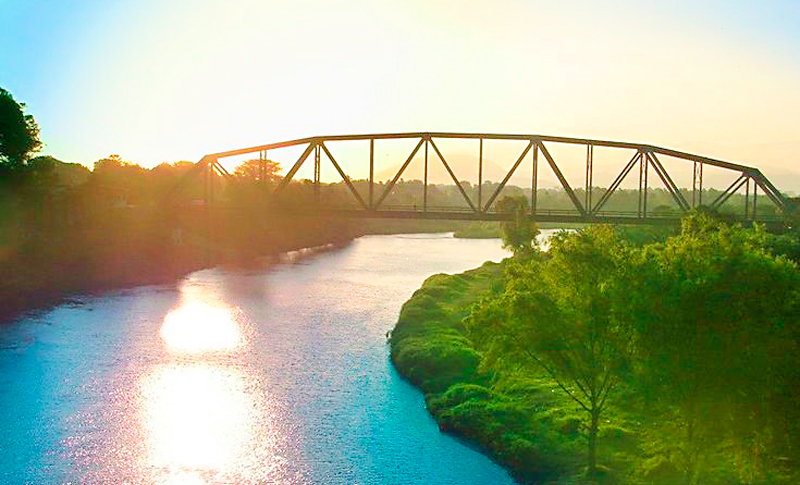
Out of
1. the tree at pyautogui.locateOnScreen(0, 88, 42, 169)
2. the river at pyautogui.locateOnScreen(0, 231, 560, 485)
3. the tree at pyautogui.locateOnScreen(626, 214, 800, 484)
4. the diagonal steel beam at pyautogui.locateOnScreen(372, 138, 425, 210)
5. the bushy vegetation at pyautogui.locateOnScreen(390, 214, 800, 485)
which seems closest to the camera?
the tree at pyautogui.locateOnScreen(626, 214, 800, 484)

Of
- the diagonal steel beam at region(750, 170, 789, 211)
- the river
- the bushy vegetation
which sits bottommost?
the river

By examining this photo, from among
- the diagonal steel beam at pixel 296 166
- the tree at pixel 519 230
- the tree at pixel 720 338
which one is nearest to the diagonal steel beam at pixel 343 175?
the diagonal steel beam at pixel 296 166

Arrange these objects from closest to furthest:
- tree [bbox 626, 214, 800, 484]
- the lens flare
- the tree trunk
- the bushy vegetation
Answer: tree [bbox 626, 214, 800, 484] < the bushy vegetation < the tree trunk < the lens flare

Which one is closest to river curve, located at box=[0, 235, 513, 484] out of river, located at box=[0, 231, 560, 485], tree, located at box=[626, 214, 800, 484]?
river, located at box=[0, 231, 560, 485]

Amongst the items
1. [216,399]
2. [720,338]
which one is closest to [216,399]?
[216,399]

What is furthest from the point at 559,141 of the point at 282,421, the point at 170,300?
the point at 282,421

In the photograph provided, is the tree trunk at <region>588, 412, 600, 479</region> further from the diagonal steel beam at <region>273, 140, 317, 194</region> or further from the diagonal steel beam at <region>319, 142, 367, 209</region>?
the diagonal steel beam at <region>273, 140, 317, 194</region>

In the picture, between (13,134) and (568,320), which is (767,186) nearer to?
(568,320)
